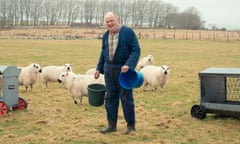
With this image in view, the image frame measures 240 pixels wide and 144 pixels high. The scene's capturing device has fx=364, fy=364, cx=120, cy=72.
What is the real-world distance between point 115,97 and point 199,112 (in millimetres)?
2727

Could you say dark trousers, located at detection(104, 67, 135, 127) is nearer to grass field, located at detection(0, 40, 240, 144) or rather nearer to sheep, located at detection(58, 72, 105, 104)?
grass field, located at detection(0, 40, 240, 144)

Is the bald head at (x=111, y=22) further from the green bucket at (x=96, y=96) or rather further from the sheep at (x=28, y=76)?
the sheep at (x=28, y=76)

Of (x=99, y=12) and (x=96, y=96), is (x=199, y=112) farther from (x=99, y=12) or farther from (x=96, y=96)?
(x=99, y=12)

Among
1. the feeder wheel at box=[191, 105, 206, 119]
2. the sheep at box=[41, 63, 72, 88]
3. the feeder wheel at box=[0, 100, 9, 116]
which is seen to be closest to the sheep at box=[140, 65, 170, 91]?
the sheep at box=[41, 63, 72, 88]

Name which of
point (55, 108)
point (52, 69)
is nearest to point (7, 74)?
point (55, 108)

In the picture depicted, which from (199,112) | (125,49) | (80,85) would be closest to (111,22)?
(125,49)

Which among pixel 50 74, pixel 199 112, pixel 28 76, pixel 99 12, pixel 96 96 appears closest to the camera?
pixel 96 96

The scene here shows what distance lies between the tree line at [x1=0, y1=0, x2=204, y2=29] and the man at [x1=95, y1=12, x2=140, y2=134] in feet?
465

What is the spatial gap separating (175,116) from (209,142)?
2540 millimetres

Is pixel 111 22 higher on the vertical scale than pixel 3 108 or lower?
higher

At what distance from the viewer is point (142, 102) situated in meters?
12.2

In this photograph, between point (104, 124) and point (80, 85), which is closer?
point (104, 124)

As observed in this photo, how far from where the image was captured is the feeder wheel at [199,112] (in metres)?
9.52

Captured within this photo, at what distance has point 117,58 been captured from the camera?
7.73 meters
